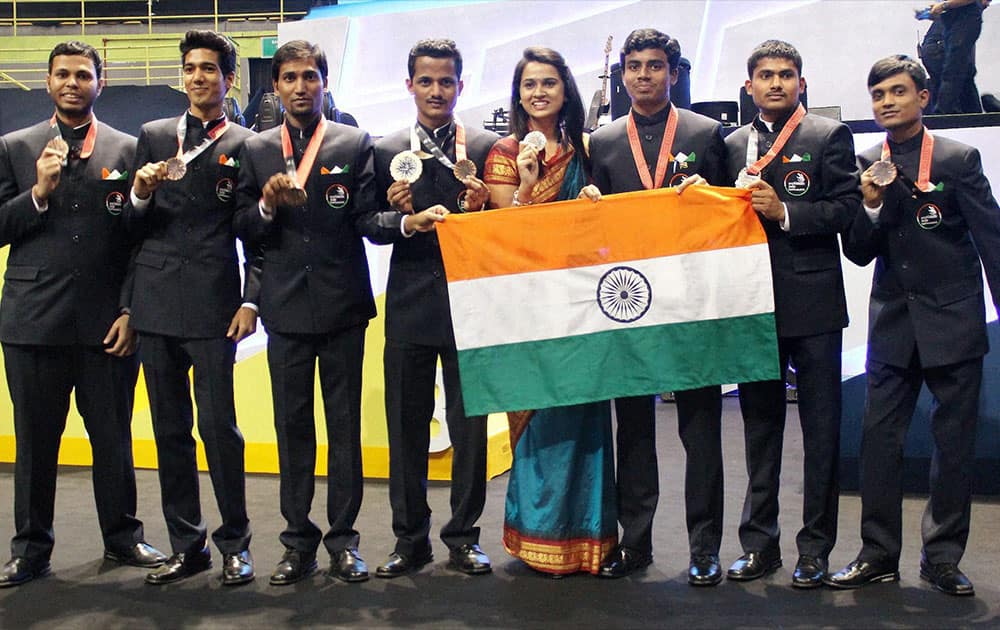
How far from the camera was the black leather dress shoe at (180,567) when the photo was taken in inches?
143

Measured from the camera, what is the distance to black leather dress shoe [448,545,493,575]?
3704 mm

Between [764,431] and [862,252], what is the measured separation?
66 centimetres

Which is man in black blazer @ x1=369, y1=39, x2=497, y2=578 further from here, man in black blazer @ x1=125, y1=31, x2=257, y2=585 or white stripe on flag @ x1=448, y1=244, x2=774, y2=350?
man in black blazer @ x1=125, y1=31, x2=257, y2=585

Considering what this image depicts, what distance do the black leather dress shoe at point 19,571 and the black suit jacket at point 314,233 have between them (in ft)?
3.81

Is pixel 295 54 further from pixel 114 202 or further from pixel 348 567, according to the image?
pixel 348 567

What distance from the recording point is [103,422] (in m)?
3.83

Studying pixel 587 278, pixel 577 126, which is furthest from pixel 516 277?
pixel 577 126

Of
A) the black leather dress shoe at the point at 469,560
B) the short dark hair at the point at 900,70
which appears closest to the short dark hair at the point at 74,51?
the black leather dress shoe at the point at 469,560

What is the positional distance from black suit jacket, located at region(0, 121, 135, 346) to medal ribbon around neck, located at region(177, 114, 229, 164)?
218mm

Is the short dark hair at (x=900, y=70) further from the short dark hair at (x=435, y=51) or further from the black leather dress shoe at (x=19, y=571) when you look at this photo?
the black leather dress shoe at (x=19, y=571)

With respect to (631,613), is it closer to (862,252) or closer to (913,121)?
(862,252)

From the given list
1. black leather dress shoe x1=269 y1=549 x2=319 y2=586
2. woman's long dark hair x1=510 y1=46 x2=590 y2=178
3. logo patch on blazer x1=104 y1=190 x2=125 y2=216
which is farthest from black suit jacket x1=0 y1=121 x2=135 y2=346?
woman's long dark hair x1=510 y1=46 x2=590 y2=178

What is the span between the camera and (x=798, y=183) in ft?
11.4

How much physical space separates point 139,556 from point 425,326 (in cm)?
131
